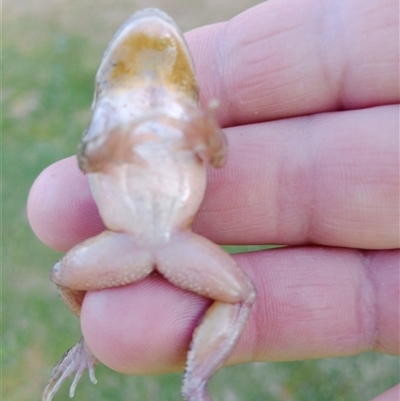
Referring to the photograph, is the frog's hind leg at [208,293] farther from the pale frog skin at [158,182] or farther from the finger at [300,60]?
the finger at [300,60]

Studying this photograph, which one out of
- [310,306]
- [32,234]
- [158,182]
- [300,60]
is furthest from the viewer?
[32,234]

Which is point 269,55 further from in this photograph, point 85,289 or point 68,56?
point 68,56

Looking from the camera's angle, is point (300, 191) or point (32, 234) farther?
point (32, 234)

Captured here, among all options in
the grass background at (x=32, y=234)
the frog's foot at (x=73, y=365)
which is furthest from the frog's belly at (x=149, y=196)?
the grass background at (x=32, y=234)

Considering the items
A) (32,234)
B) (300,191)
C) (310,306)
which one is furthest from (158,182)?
(32,234)

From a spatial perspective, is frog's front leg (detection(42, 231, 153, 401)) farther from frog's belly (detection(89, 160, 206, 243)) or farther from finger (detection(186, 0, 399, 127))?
finger (detection(186, 0, 399, 127))

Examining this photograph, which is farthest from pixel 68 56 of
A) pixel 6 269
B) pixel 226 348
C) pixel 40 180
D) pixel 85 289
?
pixel 226 348

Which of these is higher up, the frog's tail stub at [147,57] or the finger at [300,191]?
the frog's tail stub at [147,57]

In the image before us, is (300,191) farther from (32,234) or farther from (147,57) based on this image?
(32,234)
